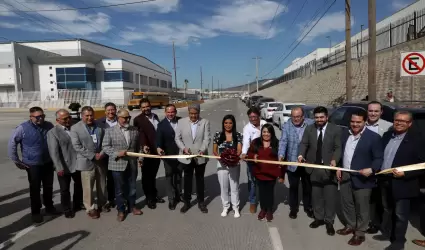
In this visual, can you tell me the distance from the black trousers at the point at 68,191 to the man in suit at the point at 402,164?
4.77 m

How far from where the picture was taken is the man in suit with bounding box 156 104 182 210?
5.39 metres

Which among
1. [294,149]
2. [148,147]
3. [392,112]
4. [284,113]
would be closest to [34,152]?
[148,147]

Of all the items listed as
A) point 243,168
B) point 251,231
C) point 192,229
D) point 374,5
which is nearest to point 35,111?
point 192,229

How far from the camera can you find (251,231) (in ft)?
14.4

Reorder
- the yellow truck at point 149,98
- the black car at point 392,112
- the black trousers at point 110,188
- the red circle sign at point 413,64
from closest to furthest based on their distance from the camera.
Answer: the black car at point 392,112
the black trousers at point 110,188
the red circle sign at point 413,64
the yellow truck at point 149,98

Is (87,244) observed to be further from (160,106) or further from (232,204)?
(160,106)

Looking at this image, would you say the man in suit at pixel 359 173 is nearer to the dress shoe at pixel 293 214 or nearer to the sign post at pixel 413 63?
the dress shoe at pixel 293 214

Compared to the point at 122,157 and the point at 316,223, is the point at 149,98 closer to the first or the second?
the point at 122,157

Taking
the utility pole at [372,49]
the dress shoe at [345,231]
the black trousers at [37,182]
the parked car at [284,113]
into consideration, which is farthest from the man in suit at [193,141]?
the parked car at [284,113]

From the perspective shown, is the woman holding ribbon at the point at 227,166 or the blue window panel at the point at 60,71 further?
the blue window panel at the point at 60,71

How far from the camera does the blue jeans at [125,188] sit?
4.94m

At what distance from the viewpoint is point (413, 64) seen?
758cm

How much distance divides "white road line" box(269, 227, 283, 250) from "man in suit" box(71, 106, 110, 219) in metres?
2.86

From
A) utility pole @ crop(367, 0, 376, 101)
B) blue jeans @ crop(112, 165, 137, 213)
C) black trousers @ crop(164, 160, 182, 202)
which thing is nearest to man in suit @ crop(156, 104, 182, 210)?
black trousers @ crop(164, 160, 182, 202)
